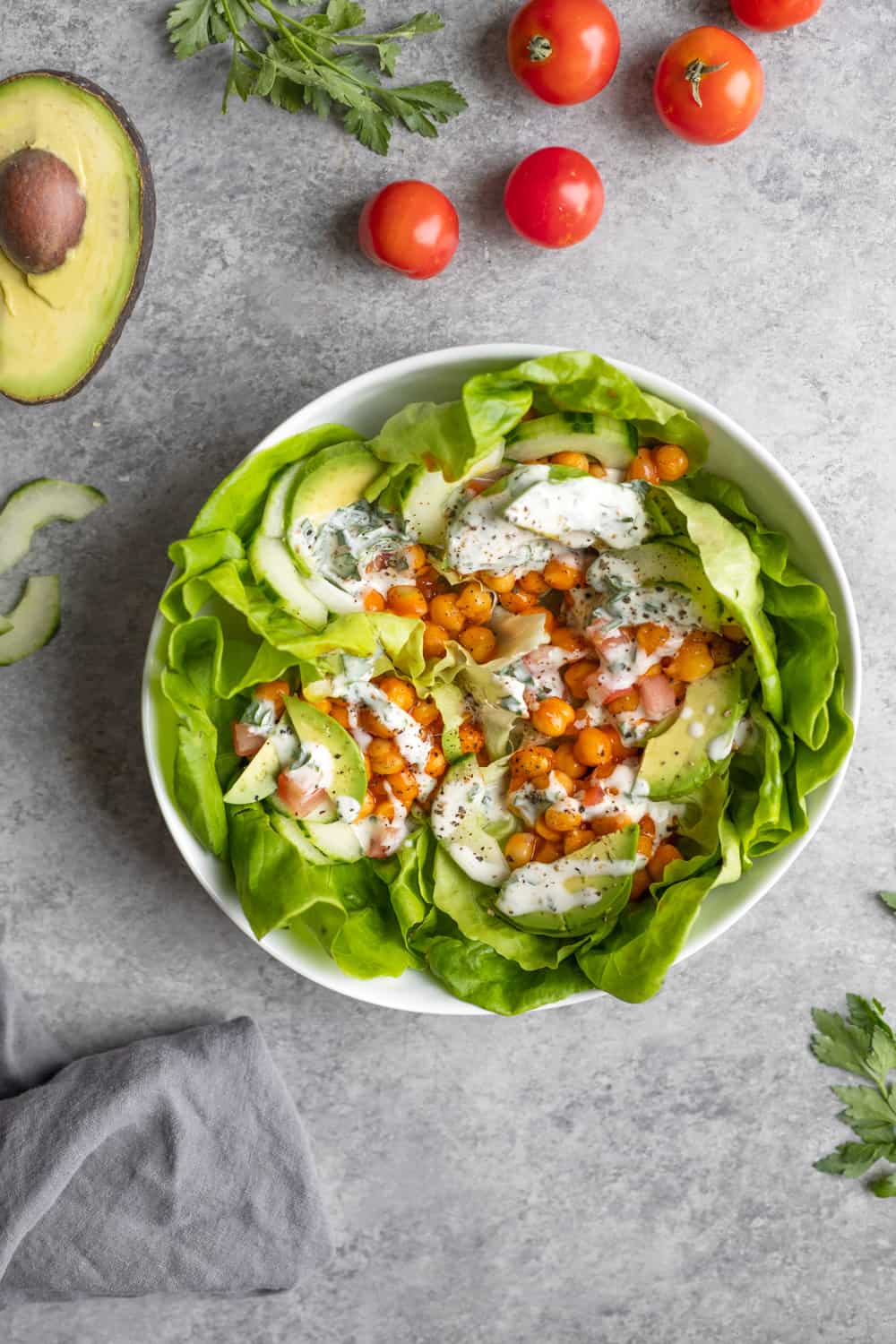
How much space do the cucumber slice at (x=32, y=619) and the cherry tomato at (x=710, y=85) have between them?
1.50 meters

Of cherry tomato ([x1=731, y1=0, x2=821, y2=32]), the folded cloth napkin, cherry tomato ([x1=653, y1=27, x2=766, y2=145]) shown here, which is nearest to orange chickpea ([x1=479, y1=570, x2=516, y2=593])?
cherry tomato ([x1=653, y1=27, x2=766, y2=145])

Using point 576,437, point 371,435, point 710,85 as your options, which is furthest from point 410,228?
point 710,85

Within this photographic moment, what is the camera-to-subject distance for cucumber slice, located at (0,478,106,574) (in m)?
2.38

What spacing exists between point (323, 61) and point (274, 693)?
117 centimetres

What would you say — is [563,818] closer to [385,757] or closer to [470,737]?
[470,737]

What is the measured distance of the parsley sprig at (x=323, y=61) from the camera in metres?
2.24

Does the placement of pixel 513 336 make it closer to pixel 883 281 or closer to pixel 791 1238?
pixel 883 281

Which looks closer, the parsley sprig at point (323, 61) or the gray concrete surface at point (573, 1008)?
the parsley sprig at point (323, 61)

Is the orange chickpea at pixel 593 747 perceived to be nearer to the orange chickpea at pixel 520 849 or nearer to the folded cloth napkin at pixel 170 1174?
Answer: the orange chickpea at pixel 520 849

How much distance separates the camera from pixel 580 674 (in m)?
2.31

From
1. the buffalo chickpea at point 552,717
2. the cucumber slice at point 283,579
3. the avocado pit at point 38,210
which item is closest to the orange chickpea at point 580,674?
the buffalo chickpea at point 552,717

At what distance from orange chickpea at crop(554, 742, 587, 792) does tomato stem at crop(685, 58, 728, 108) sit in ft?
4.03

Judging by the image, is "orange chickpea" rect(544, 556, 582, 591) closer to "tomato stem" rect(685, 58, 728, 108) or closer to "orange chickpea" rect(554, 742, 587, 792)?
"orange chickpea" rect(554, 742, 587, 792)

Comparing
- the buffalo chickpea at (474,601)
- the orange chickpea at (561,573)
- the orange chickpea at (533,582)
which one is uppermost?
the orange chickpea at (561,573)
